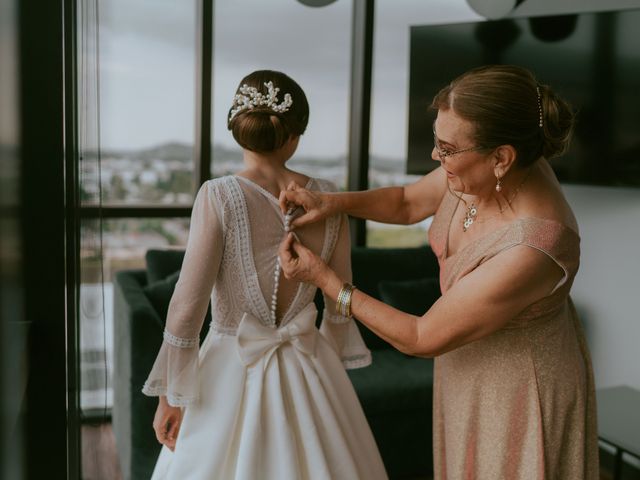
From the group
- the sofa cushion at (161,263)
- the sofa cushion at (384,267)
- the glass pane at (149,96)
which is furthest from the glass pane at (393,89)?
the sofa cushion at (161,263)

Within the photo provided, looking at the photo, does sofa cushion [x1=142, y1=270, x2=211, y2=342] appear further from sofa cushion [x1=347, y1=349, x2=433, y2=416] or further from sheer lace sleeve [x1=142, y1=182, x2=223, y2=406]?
sheer lace sleeve [x1=142, y1=182, x2=223, y2=406]

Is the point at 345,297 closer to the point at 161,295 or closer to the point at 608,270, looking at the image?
the point at 161,295

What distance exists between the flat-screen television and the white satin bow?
1979 mm

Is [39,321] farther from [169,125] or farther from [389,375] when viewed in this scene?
[169,125]

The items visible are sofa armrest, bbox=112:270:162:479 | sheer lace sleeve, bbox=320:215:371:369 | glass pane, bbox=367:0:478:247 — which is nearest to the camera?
sheer lace sleeve, bbox=320:215:371:369

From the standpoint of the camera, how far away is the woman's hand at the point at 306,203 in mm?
1447

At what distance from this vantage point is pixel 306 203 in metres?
1.48

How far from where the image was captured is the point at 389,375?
295 cm

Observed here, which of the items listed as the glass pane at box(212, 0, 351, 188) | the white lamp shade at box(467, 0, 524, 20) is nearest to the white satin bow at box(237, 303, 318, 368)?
the glass pane at box(212, 0, 351, 188)

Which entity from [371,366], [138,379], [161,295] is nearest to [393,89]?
[371,366]

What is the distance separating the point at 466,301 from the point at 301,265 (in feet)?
1.12

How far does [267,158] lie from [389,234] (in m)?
2.63

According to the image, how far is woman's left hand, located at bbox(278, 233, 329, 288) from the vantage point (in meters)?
1.43

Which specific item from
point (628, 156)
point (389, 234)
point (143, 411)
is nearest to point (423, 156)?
point (389, 234)
